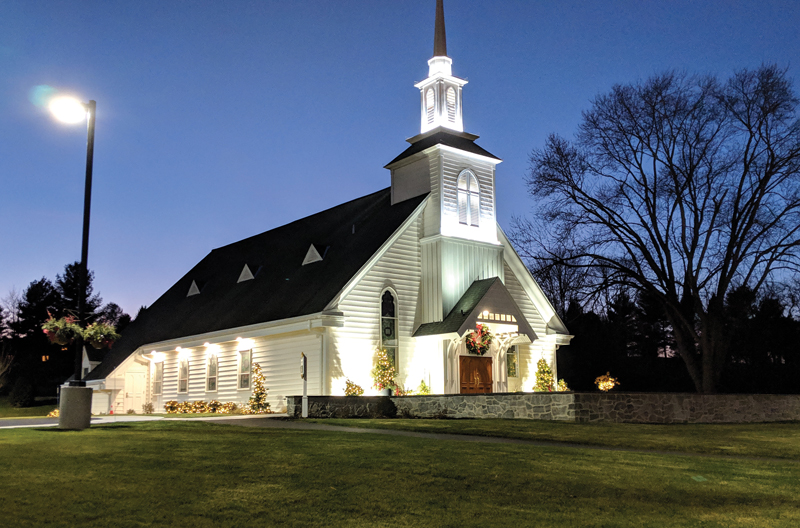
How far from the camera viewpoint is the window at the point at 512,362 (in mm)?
31703

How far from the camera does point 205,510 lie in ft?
25.6

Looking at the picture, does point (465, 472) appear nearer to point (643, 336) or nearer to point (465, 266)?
point (465, 266)

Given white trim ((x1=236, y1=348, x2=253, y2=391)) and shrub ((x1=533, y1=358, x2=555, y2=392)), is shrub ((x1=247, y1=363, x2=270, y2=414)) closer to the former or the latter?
white trim ((x1=236, y1=348, x2=253, y2=391))

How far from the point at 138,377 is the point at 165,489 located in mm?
31624

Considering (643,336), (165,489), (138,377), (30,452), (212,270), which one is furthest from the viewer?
(643,336)

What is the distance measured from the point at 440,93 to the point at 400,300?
377 inches

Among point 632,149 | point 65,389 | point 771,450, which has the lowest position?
point 771,450

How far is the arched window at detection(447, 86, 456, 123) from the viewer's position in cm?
3253

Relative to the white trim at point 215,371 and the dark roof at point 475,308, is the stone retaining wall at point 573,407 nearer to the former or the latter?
the dark roof at point 475,308

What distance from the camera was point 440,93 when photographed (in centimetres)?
3228

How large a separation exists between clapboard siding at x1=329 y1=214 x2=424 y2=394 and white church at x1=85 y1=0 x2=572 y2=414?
5cm

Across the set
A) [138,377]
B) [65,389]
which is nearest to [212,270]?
[138,377]

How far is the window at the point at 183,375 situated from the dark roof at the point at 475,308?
12387mm

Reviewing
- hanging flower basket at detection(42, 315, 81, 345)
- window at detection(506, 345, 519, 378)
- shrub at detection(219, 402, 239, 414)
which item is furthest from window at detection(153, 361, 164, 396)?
hanging flower basket at detection(42, 315, 81, 345)
